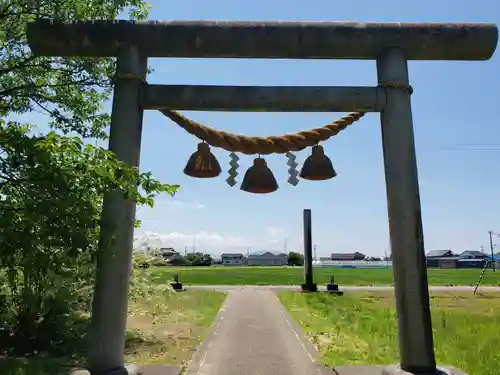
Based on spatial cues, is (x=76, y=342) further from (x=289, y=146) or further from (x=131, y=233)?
(x=289, y=146)

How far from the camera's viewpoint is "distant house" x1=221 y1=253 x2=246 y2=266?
109088 millimetres

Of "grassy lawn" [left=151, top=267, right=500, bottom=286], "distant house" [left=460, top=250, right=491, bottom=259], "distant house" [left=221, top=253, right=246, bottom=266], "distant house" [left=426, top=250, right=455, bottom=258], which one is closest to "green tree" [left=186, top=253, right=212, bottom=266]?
"distant house" [left=221, top=253, right=246, bottom=266]

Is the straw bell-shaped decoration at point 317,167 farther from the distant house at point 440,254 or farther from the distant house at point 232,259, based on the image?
the distant house at point 440,254

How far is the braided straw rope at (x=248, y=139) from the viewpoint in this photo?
4.03 meters

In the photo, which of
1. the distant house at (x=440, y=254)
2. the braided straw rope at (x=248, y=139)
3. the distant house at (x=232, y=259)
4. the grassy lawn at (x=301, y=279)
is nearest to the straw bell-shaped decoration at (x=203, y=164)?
the braided straw rope at (x=248, y=139)

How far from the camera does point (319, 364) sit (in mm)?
6617

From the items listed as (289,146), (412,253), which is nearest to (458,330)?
(412,253)

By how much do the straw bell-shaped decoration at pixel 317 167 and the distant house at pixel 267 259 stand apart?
4167 inches

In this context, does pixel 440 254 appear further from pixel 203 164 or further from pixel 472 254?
pixel 203 164

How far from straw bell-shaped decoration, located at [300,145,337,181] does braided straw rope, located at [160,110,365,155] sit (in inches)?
4.5

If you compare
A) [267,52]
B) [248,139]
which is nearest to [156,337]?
[248,139]

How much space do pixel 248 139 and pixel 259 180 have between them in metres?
0.42

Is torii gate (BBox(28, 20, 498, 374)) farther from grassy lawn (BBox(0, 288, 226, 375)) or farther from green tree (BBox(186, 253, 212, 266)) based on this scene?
green tree (BBox(186, 253, 212, 266))

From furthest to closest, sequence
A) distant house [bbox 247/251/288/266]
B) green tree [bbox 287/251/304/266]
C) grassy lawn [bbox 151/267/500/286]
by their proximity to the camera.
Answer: distant house [bbox 247/251/288/266] → green tree [bbox 287/251/304/266] → grassy lawn [bbox 151/267/500/286]
